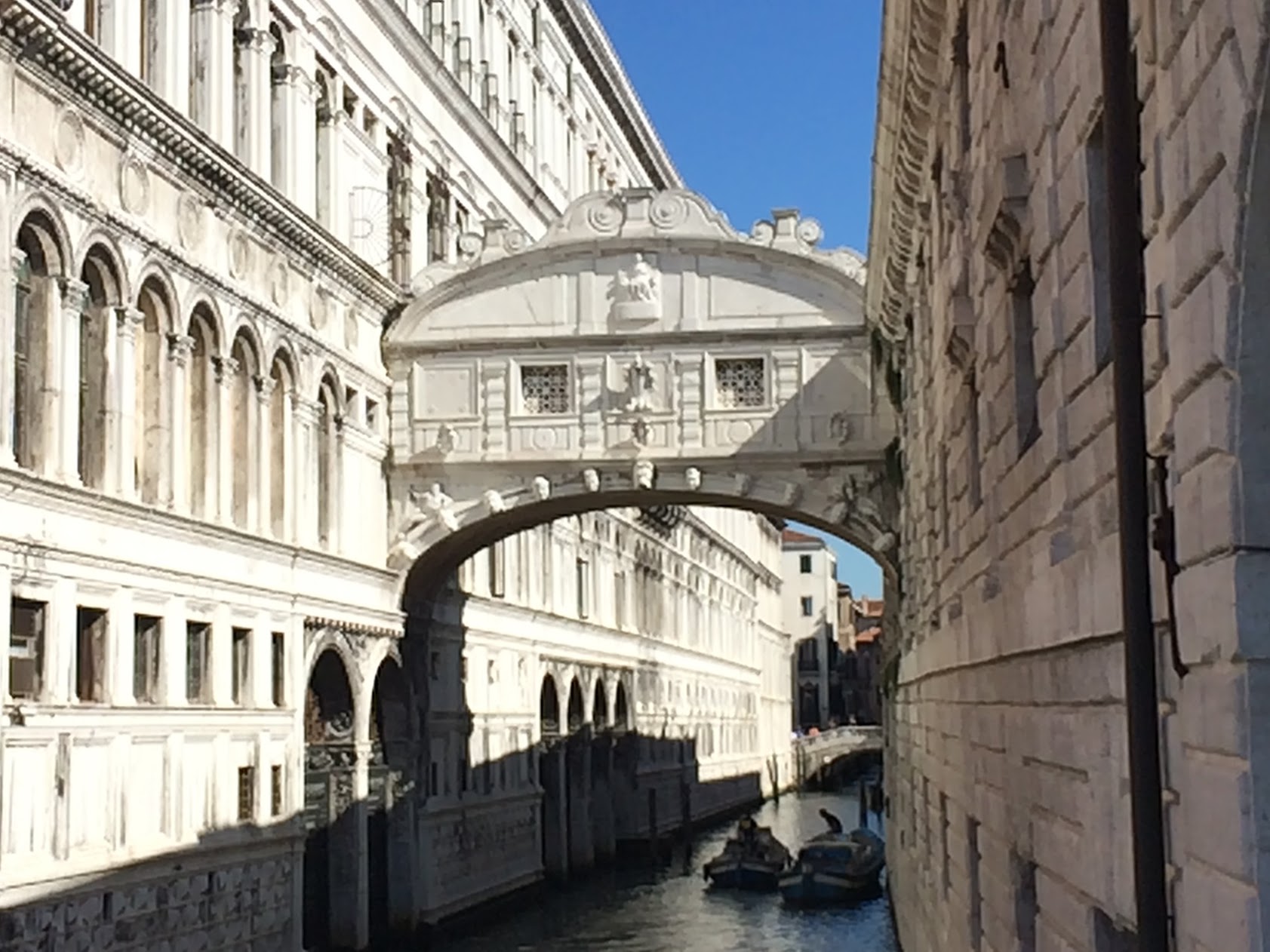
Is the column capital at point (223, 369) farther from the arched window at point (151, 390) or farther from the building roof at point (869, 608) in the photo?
the building roof at point (869, 608)

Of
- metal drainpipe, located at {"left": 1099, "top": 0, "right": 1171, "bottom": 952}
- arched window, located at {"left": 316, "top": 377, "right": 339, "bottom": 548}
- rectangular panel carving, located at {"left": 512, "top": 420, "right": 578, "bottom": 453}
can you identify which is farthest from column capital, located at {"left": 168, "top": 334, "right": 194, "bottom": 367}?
metal drainpipe, located at {"left": 1099, "top": 0, "right": 1171, "bottom": 952}

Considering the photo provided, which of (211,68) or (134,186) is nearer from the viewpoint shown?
(134,186)

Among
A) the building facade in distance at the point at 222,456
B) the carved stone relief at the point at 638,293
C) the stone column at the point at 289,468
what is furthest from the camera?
the carved stone relief at the point at 638,293

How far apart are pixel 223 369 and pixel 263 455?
1.29 m

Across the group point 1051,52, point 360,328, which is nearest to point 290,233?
point 360,328

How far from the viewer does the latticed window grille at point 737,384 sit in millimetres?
22016

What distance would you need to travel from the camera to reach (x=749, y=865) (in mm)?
34312

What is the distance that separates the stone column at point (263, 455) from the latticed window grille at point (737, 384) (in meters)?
5.21

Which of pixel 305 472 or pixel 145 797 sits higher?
pixel 305 472

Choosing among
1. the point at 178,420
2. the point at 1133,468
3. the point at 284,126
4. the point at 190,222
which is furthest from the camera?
the point at 284,126

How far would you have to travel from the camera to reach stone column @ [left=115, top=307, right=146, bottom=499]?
1563 cm

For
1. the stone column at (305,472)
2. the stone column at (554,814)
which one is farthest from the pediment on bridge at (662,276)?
the stone column at (554,814)

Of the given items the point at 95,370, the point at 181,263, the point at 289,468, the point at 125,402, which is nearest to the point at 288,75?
the point at 181,263

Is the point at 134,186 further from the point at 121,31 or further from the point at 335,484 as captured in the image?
the point at 335,484
